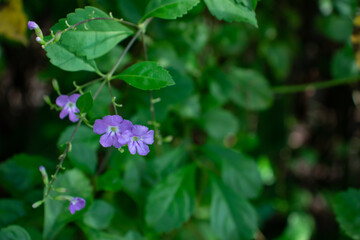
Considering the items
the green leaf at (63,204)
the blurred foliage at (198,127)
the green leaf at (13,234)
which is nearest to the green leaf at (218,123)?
the blurred foliage at (198,127)

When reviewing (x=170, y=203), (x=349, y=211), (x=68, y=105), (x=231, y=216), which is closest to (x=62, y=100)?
(x=68, y=105)

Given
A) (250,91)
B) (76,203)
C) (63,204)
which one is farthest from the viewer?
(250,91)

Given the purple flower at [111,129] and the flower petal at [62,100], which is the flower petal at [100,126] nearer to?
the purple flower at [111,129]

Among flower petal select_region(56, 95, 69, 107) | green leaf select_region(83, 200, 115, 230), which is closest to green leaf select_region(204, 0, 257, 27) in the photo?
flower petal select_region(56, 95, 69, 107)

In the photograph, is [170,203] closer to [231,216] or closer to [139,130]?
[231,216]

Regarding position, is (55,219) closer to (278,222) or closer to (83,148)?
(83,148)

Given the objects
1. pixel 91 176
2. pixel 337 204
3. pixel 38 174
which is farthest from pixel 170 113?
pixel 337 204
